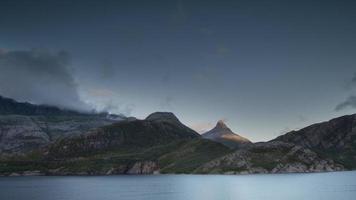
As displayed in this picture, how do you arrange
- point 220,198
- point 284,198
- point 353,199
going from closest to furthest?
point 353,199
point 284,198
point 220,198

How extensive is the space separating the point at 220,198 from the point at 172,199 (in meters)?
19.1

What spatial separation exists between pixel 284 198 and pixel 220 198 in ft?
82.1

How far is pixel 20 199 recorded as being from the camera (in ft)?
525

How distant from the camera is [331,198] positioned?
457 ft

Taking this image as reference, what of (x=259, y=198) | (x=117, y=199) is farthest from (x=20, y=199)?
(x=259, y=198)

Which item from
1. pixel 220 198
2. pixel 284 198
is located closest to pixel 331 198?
pixel 284 198

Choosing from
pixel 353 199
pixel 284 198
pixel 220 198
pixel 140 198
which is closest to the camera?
pixel 353 199

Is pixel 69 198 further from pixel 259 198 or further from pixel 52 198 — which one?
pixel 259 198

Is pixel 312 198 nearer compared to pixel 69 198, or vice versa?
pixel 312 198

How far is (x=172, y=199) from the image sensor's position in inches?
6176

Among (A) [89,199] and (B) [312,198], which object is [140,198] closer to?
(A) [89,199]

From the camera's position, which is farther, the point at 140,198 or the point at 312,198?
the point at 140,198

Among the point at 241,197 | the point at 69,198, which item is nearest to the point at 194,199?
the point at 241,197

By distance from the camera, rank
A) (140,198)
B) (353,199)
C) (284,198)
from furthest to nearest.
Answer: (140,198) → (284,198) → (353,199)
